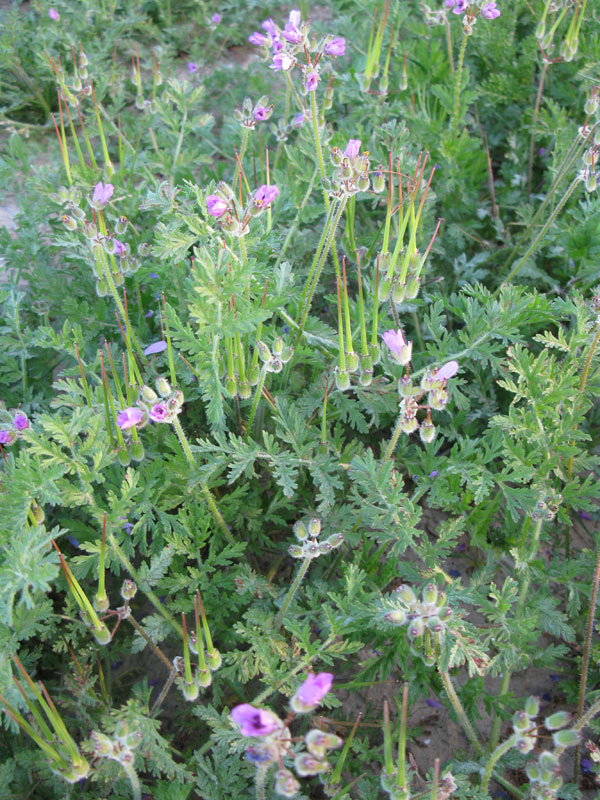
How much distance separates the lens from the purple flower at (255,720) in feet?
Answer: 4.62

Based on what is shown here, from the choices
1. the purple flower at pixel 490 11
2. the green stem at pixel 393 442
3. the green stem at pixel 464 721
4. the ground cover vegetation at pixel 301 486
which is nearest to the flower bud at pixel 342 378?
the ground cover vegetation at pixel 301 486

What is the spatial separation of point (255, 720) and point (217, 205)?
1.33 m

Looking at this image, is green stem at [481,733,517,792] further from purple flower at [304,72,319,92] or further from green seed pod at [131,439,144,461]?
purple flower at [304,72,319,92]

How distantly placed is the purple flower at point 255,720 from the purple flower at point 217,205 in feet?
4.22

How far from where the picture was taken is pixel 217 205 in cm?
193

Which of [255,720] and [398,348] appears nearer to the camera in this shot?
[255,720]

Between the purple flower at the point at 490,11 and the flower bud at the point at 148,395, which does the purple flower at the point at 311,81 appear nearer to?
the purple flower at the point at 490,11

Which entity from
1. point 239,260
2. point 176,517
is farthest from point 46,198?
point 176,517

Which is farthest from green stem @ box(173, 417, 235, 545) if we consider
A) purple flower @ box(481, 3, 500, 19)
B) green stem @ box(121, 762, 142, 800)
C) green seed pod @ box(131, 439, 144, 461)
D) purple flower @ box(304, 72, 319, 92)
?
purple flower @ box(481, 3, 500, 19)

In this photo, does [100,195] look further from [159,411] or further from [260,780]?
[260,780]

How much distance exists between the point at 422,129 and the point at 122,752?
2.93 m

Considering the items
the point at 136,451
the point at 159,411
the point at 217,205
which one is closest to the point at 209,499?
the point at 136,451

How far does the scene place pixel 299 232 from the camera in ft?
10.4

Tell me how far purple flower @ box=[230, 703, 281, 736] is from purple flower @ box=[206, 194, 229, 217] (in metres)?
1.29
